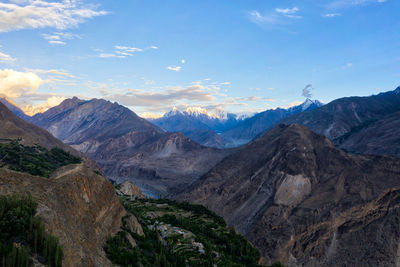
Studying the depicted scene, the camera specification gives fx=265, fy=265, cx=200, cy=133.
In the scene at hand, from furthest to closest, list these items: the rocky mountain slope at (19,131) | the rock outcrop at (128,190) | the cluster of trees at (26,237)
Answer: the rocky mountain slope at (19,131)
the rock outcrop at (128,190)
the cluster of trees at (26,237)

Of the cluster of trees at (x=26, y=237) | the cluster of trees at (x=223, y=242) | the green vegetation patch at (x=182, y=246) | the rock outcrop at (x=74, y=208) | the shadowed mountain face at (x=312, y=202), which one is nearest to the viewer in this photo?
the cluster of trees at (x=26, y=237)

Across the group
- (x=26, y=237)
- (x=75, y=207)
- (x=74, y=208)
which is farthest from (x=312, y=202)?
(x=26, y=237)

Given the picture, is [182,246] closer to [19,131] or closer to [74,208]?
[74,208]

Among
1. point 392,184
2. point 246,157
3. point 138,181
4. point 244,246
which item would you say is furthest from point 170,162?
point 244,246

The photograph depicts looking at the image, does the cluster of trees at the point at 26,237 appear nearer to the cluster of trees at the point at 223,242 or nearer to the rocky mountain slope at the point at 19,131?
the cluster of trees at the point at 223,242

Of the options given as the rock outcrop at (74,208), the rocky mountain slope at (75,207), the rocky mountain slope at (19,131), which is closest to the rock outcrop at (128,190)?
the rocky mountain slope at (19,131)

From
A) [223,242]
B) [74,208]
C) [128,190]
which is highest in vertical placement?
[74,208]

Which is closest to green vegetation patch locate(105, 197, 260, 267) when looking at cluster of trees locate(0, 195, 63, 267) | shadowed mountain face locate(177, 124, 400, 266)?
cluster of trees locate(0, 195, 63, 267)
